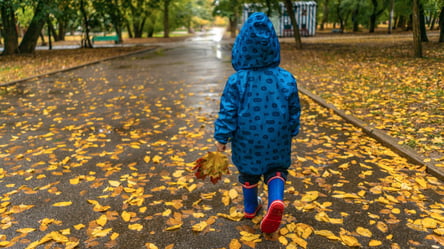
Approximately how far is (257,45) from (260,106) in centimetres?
48

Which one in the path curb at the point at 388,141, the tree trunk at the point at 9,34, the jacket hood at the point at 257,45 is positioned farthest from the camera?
the tree trunk at the point at 9,34

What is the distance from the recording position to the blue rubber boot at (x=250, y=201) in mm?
3067

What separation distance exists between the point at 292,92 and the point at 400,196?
1.95 meters

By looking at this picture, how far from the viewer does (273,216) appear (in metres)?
2.68

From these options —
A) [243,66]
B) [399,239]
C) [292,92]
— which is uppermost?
[243,66]

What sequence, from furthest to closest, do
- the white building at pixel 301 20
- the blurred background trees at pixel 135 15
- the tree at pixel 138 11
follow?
the white building at pixel 301 20
the tree at pixel 138 11
the blurred background trees at pixel 135 15

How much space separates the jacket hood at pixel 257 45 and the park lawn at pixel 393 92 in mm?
2994

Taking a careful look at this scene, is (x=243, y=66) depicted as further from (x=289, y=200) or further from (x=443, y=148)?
(x=443, y=148)

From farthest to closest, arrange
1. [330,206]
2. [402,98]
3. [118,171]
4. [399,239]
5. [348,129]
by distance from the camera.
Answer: [402,98] → [348,129] → [118,171] → [330,206] → [399,239]

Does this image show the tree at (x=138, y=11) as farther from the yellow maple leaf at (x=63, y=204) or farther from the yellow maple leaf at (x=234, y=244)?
the yellow maple leaf at (x=234, y=244)

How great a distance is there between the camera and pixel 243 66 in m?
2.73

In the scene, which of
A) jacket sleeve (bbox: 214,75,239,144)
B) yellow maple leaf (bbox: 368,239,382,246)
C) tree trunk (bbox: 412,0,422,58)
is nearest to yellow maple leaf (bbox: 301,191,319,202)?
yellow maple leaf (bbox: 368,239,382,246)

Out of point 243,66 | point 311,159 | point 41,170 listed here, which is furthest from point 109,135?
point 243,66

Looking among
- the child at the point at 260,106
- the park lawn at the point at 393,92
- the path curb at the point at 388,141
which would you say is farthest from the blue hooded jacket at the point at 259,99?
the park lawn at the point at 393,92
